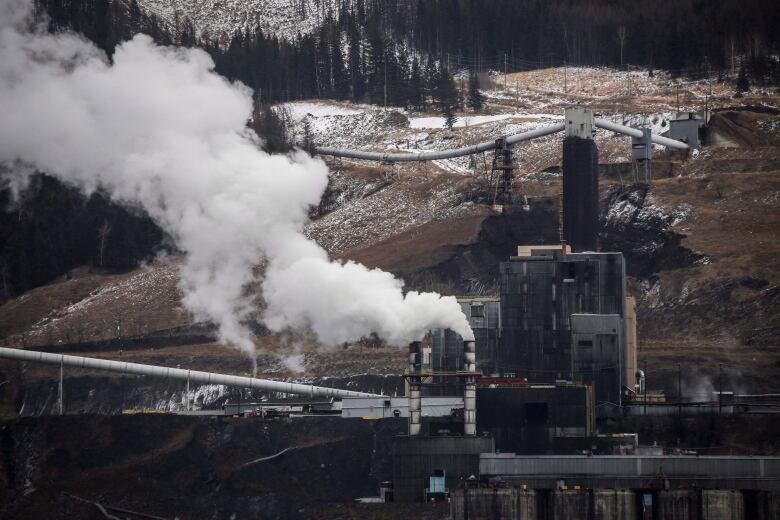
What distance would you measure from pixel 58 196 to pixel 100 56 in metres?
33.3

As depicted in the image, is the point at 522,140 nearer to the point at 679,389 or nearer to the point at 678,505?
the point at 679,389

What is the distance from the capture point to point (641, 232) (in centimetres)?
16425

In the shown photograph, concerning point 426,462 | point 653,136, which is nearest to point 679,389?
point 426,462

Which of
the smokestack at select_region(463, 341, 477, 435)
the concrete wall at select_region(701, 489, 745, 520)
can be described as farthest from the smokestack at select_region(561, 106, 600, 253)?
the concrete wall at select_region(701, 489, 745, 520)

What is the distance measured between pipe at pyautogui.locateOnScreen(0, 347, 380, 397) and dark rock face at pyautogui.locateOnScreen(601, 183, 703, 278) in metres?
36.3

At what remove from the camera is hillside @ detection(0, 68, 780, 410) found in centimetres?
14612

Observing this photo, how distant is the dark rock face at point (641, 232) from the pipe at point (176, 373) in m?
36.3

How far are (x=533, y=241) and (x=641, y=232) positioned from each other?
36.6 feet

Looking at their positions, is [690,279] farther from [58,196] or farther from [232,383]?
[58,196]

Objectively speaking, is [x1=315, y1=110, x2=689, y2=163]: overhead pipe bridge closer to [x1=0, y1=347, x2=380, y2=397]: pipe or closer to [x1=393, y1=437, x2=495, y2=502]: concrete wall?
[x1=0, y1=347, x2=380, y2=397]: pipe

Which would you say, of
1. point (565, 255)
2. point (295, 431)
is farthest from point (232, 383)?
point (565, 255)

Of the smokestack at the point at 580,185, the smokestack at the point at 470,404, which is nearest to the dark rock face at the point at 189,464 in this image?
the smokestack at the point at 470,404

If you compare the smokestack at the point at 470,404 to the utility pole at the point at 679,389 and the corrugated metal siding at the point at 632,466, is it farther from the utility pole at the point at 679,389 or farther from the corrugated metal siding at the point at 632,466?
the utility pole at the point at 679,389

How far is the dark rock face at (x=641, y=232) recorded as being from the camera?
159 m
